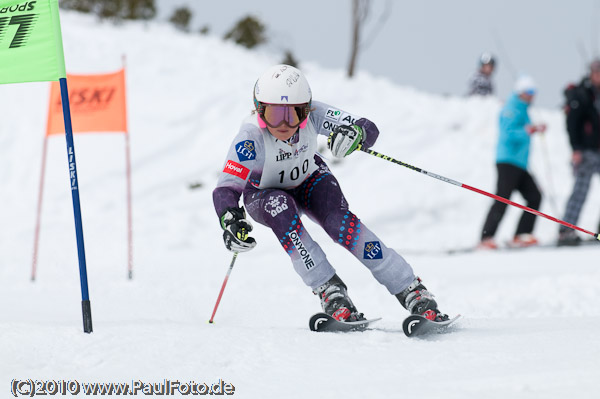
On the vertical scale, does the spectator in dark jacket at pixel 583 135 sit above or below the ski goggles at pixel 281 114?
below

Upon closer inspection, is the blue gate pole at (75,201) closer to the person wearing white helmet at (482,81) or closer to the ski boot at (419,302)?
the ski boot at (419,302)

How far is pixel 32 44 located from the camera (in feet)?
10.5

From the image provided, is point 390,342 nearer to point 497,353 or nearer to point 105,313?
Answer: point 497,353

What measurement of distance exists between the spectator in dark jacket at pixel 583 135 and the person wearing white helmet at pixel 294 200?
463cm

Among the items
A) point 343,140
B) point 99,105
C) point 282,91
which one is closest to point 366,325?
point 343,140

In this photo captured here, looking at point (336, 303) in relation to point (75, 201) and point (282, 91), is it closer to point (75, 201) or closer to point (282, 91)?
point (282, 91)

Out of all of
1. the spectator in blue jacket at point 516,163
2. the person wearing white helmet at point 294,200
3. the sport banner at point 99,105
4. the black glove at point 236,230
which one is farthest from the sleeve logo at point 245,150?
the spectator in blue jacket at point 516,163

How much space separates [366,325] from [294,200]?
80cm

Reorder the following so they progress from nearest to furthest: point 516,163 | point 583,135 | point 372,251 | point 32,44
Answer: point 32,44 < point 372,251 < point 516,163 < point 583,135

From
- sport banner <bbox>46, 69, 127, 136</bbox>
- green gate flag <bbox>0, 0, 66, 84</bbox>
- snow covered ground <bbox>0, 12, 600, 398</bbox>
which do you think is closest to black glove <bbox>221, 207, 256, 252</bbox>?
snow covered ground <bbox>0, 12, 600, 398</bbox>

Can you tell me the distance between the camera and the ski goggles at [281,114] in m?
3.29

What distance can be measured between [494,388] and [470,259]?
15.8ft

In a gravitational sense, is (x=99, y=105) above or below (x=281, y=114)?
below


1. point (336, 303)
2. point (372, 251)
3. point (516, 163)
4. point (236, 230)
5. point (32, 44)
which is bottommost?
point (516, 163)
